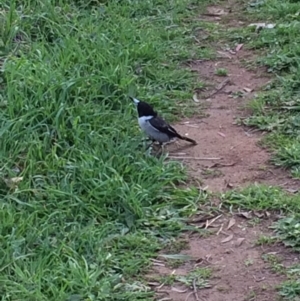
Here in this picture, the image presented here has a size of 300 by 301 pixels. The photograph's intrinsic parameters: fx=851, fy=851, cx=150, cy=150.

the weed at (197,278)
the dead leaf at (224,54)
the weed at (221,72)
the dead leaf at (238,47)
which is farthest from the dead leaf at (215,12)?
the weed at (197,278)

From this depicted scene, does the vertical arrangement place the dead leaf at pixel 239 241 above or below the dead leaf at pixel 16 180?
below

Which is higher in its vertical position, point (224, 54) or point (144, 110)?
point (144, 110)

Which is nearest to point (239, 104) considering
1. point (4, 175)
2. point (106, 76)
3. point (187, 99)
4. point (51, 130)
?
point (187, 99)

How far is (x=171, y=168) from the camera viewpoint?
527cm

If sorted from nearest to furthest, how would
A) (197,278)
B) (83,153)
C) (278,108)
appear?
(197,278), (83,153), (278,108)

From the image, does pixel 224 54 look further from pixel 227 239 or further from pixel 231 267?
pixel 231 267

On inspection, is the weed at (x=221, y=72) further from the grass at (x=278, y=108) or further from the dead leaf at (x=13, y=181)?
the dead leaf at (x=13, y=181)

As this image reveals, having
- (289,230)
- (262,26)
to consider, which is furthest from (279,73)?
(289,230)

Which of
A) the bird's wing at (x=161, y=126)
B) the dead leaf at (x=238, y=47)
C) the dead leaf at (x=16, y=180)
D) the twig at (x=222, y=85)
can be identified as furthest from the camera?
the dead leaf at (x=238, y=47)

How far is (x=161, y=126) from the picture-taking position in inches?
217

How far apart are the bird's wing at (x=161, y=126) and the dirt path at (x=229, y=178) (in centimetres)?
16

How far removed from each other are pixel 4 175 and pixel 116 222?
74 cm

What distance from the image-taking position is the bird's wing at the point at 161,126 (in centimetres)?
550

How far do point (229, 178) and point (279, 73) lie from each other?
5.71ft
